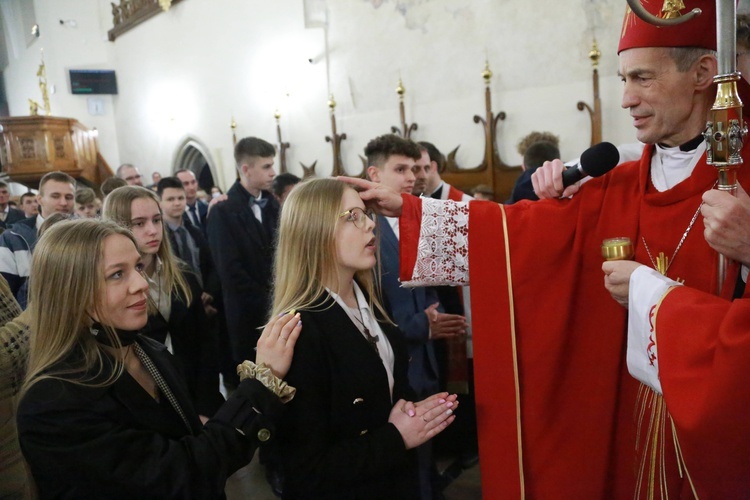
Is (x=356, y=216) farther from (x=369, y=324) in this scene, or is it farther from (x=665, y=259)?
(x=665, y=259)

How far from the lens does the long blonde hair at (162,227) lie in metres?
2.60

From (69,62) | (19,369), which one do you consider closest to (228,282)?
(19,369)

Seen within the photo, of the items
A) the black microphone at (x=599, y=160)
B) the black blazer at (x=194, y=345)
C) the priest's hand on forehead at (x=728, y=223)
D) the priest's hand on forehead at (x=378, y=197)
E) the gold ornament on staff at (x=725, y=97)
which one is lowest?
the black blazer at (x=194, y=345)

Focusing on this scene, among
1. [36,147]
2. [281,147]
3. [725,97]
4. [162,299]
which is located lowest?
[162,299]

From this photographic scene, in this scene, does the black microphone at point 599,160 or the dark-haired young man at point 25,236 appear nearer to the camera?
the black microphone at point 599,160

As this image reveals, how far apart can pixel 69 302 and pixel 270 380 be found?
51 centimetres

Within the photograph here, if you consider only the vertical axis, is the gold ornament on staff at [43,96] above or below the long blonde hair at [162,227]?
above

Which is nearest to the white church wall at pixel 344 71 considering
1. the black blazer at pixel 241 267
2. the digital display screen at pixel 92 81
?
the digital display screen at pixel 92 81

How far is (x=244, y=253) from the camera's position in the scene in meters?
3.78

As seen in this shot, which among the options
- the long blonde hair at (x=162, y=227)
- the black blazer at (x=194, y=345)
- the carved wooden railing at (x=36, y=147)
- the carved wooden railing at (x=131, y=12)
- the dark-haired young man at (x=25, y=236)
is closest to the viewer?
the black blazer at (x=194, y=345)

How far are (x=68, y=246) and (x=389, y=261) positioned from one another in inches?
60.3

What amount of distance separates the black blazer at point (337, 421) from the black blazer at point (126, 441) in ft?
0.37

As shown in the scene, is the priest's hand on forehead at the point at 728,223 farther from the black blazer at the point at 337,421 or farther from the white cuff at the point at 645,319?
the black blazer at the point at 337,421

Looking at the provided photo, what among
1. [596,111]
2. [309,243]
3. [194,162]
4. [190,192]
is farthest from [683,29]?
[194,162]
